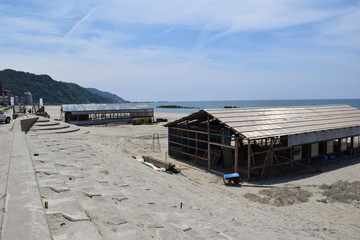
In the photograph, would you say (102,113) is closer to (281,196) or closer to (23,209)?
(281,196)

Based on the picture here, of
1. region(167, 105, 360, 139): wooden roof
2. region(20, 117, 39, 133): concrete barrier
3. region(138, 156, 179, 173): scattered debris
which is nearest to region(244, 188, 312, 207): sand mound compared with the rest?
region(167, 105, 360, 139): wooden roof

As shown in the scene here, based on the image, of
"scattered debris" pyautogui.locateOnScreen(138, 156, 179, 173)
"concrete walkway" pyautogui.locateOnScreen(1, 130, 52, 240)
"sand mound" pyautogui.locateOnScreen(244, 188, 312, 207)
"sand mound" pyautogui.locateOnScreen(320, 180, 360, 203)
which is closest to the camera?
"concrete walkway" pyautogui.locateOnScreen(1, 130, 52, 240)

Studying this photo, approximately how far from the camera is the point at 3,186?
6.69 meters

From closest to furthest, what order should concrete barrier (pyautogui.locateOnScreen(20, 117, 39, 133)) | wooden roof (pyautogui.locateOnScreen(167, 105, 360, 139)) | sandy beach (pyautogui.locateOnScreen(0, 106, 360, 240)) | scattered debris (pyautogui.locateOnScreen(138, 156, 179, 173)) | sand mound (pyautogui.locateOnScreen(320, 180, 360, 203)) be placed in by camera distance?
sandy beach (pyautogui.locateOnScreen(0, 106, 360, 240)), sand mound (pyautogui.locateOnScreen(320, 180, 360, 203)), wooden roof (pyautogui.locateOnScreen(167, 105, 360, 139)), scattered debris (pyautogui.locateOnScreen(138, 156, 179, 173)), concrete barrier (pyautogui.locateOnScreen(20, 117, 39, 133))

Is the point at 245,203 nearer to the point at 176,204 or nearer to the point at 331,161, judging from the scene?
the point at 176,204

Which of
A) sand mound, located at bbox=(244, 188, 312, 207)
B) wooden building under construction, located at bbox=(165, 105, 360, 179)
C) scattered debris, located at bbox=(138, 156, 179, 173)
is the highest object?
wooden building under construction, located at bbox=(165, 105, 360, 179)

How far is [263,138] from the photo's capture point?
1502 cm

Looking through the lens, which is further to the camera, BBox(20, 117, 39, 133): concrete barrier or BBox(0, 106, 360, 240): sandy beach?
BBox(20, 117, 39, 133): concrete barrier

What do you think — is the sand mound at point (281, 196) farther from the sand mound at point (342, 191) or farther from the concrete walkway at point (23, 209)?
the concrete walkway at point (23, 209)

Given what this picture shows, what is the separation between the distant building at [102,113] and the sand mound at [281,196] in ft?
115

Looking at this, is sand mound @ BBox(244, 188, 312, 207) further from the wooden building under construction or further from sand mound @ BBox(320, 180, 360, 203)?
the wooden building under construction

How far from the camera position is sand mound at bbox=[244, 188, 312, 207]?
1146cm

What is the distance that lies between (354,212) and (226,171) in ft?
23.8

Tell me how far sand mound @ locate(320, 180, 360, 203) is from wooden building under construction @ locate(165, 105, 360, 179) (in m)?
3.16
